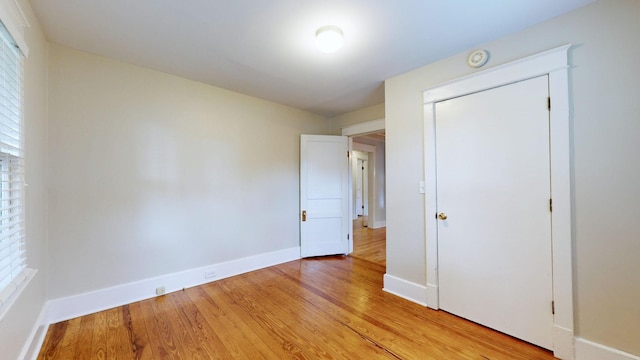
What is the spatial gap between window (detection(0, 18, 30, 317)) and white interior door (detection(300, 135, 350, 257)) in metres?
2.84

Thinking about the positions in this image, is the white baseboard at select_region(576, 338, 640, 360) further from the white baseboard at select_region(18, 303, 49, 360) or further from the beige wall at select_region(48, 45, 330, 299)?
the white baseboard at select_region(18, 303, 49, 360)

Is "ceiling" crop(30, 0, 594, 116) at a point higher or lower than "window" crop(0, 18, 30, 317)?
higher

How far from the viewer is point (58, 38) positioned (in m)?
1.98

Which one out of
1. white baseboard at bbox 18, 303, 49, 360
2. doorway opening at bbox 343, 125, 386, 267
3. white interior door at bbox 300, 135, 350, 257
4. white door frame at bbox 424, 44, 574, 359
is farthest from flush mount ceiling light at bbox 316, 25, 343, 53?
doorway opening at bbox 343, 125, 386, 267

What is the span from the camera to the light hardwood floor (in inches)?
67.0

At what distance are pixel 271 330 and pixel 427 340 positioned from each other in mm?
1219

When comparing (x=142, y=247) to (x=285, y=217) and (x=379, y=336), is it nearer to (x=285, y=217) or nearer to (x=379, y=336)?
(x=285, y=217)

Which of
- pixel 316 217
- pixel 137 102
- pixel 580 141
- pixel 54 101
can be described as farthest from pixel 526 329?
pixel 54 101

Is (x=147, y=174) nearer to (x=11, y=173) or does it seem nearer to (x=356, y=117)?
(x=11, y=173)

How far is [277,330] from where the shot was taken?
1.96 m

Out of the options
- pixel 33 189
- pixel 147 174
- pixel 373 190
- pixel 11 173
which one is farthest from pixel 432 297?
pixel 373 190

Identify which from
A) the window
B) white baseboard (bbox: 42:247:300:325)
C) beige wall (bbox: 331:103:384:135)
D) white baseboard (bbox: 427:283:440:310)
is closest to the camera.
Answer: the window

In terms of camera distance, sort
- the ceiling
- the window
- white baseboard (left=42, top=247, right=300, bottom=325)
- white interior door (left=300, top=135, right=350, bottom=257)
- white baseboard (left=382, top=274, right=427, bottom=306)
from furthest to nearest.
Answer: white interior door (left=300, top=135, right=350, bottom=257) → white baseboard (left=382, top=274, right=427, bottom=306) → white baseboard (left=42, top=247, right=300, bottom=325) → the ceiling → the window

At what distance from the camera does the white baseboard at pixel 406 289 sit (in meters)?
2.39
